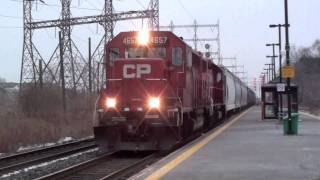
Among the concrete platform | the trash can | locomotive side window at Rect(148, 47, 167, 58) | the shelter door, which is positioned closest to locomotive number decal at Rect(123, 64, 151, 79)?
locomotive side window at Rect(148, 47, 167, 58)

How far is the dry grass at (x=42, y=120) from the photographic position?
1077 inches

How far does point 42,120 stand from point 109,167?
817 inches

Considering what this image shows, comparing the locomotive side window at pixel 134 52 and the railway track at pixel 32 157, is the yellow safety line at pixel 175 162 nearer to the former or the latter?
the locomotive side window at pixel 134 52

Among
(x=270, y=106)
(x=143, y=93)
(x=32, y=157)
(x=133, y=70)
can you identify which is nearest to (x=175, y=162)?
(x=143, y=93)

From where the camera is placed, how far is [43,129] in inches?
1201

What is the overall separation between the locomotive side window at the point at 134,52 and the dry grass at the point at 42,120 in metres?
7.82

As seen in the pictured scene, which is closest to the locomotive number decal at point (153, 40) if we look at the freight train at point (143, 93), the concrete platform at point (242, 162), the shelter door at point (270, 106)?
the freight train at point (143, 93)

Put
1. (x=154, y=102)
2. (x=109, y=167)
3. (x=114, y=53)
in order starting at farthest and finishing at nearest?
(x=114, y=53) → (x=154, y=102) → (x=109, y=167)

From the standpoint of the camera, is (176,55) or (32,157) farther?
(32,157)

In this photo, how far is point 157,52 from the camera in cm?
1923

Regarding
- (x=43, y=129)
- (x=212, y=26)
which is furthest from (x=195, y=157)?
(x=212, y=26)

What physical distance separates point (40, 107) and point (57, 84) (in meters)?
6.50

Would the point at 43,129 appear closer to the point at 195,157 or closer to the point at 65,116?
the point at 65,116

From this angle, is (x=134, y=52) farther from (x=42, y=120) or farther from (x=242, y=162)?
(x=42, y=120)
